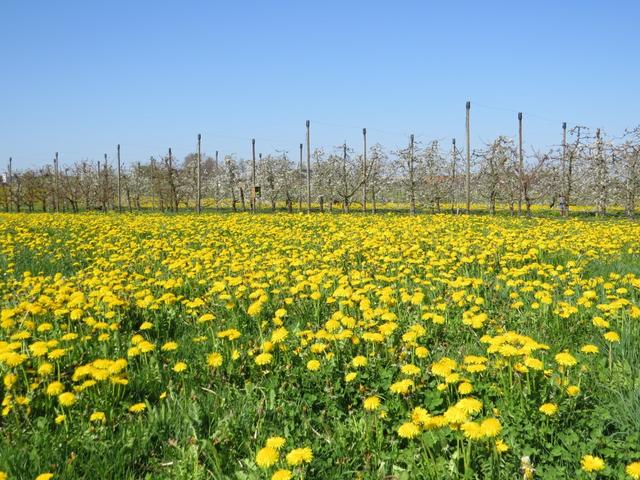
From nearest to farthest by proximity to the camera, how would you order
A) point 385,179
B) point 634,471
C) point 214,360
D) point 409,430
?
point 634,471
point 409,430
point 214,360
point 385,179

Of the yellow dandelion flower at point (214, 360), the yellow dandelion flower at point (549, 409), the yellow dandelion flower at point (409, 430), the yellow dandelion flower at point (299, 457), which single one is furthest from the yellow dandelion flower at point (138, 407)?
the yellow dandelion flower at point (549, 409)

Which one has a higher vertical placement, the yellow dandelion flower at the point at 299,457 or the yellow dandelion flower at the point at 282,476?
the yellow dandelion flower at the point at 299,457

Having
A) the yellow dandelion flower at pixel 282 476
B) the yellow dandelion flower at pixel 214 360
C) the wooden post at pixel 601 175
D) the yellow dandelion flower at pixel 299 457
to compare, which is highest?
the wooden post at pixel 601 175

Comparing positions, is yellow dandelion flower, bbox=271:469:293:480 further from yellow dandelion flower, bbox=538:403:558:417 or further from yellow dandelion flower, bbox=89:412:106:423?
yellow dandelion flower, bbox=538:403:558:417

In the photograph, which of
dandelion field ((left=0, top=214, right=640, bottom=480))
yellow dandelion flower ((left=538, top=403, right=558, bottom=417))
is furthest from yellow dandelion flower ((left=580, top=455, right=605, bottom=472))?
yellow dandelion flower ((left=538, top=403, right=558, bottom=417))

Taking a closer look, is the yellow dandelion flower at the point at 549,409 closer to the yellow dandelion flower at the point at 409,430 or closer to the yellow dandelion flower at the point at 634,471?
the yellow dandelion flower at the point at 634,471

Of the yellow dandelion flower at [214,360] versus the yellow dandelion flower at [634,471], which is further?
the yellow dandelion flower at [214,360]

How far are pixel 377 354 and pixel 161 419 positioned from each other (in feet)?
5.30

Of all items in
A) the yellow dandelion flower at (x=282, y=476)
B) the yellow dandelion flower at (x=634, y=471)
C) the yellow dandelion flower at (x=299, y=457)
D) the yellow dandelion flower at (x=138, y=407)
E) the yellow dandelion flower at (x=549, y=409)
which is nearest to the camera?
the yellow dandelion flower at (x=634, y=471)

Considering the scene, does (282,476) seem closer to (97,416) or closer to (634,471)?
(97,416)

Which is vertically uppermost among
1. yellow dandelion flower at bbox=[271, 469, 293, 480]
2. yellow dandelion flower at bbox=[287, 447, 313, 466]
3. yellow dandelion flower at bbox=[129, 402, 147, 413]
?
yellow dandelion flower at bbox=[287, 447, 313, 466]

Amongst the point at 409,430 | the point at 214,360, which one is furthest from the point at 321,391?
the point at 409,430

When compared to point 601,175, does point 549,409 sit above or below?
below

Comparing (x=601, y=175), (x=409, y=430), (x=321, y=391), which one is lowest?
(x=321, y=391)
